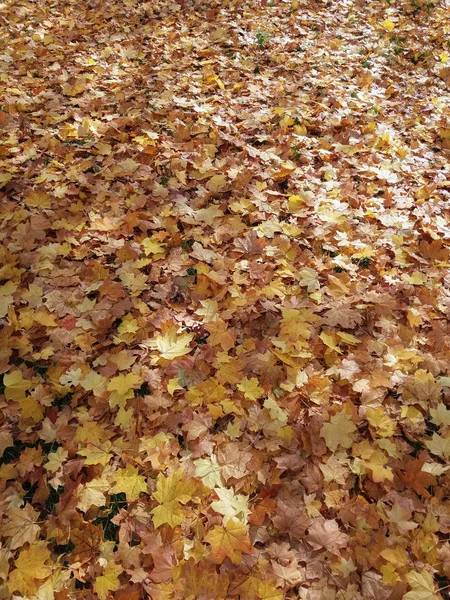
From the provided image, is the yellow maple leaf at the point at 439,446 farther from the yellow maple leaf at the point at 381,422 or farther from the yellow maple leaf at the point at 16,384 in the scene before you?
the yellow maple leaf at the point at 16,384

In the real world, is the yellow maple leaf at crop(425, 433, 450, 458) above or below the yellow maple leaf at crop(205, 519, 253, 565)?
above

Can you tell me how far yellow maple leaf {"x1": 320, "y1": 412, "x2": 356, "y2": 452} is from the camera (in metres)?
2.10

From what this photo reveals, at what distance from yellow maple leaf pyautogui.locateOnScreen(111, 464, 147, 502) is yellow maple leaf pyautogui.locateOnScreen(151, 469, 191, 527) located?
0.24 feet

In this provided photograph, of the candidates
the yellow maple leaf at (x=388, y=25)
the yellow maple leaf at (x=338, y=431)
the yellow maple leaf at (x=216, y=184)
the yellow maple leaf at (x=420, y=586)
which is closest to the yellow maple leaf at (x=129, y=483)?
the yellow maple leaf at (x=338, y=431)

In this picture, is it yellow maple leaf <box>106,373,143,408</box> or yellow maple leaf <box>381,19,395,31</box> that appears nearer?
yellow maple leaf <box>106,373,143,408</box>

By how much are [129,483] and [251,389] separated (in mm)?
720

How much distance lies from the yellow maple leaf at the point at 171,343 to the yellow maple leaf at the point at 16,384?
63 cm

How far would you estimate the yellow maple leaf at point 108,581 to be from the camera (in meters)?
1.67

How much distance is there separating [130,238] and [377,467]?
6.63 feet

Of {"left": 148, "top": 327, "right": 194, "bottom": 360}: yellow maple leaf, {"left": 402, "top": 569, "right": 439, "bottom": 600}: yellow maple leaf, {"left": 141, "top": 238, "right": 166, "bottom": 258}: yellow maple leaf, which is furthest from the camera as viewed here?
{"left": 141, "top": 238, "right": 166, "bottom": 258}: yellow maple leaf

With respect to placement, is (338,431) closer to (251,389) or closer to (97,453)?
(251,389)

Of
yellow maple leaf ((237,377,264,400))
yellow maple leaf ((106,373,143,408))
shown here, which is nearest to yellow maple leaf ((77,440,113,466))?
yellow maple leaf ((106,373,143,408))

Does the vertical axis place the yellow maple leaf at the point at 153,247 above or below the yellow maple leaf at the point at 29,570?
above

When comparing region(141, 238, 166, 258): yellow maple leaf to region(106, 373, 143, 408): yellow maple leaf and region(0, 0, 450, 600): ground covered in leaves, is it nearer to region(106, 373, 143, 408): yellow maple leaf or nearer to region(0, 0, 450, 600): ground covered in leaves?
region(0, 0, 450, 600): ground covered in leaves
